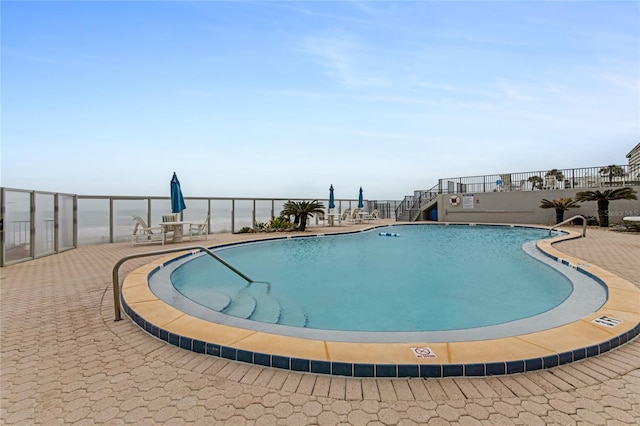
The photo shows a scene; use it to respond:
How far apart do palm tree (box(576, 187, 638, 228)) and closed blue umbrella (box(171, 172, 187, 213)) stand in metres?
17.1

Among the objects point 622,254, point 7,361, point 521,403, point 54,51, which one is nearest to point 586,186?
point 622,254

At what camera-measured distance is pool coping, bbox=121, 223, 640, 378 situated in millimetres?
2025

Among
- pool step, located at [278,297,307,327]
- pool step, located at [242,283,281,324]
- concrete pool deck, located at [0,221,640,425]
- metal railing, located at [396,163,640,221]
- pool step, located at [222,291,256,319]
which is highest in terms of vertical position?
metal railing, located at [396,163,640,221]

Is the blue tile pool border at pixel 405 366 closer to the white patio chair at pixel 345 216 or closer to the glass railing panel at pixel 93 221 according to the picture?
the glass railing panel at pixel 93 221

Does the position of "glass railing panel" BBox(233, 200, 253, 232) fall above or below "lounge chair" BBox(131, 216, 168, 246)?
above

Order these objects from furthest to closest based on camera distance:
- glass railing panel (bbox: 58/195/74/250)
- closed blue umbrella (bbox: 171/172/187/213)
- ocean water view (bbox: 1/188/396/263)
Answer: closed blue umbrella (bbox: 171/172/187/213)
glass railing panel (bbox: 58/195/74/250)
ocean water view (bbox: 1/188/396/263)

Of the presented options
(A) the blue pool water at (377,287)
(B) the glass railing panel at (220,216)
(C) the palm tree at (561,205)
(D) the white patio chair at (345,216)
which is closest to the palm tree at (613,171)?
(C) the palm tree at (561,205)

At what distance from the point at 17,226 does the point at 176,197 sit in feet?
12.6

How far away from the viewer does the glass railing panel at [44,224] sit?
22.8 feet

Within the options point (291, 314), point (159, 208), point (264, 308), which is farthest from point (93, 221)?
point (291, 314)

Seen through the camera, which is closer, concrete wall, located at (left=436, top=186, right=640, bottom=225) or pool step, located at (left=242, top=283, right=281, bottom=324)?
pool step, located at (left=242, top=283, right=281, bottom=324)

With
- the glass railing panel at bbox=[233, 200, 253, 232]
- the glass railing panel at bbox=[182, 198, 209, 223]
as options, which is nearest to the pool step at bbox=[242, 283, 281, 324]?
the glass railing panel at bbox=[182, 198, 209, 223]

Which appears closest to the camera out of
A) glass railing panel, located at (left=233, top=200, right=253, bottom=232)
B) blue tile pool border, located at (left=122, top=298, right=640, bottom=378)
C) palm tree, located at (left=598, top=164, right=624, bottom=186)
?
blue tile pool border, located at (left=122, top=298, right=640, bottom=378)

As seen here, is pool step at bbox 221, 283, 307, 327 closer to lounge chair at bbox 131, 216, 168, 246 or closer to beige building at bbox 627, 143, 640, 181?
lounge chair at bbox 131, 216, 168, 246
